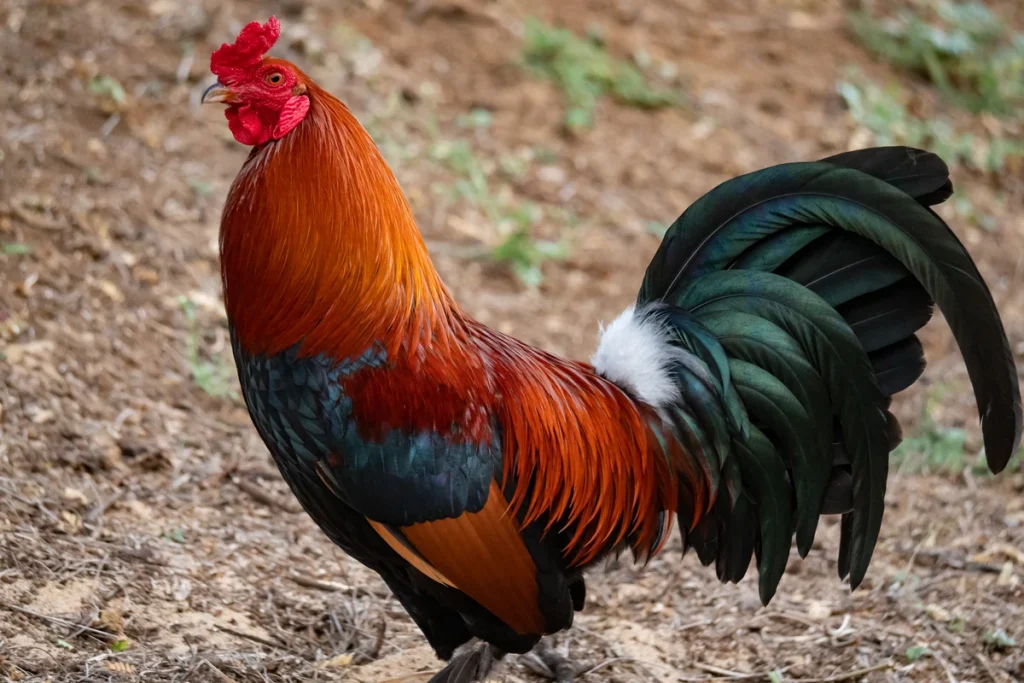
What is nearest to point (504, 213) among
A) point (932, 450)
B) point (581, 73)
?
point (581, 73)

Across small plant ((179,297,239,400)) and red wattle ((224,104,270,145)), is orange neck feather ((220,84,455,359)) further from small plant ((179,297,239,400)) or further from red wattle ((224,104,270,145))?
small plant ((179,297,239,400))

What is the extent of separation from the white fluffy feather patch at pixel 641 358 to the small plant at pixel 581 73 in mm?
4585

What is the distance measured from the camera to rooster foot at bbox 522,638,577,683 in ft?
13.0

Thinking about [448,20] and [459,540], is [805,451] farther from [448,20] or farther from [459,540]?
[448,20]

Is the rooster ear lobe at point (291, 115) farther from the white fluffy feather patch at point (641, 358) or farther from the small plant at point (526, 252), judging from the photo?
the small plant at point (526, 252)

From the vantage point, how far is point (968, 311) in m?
3.09

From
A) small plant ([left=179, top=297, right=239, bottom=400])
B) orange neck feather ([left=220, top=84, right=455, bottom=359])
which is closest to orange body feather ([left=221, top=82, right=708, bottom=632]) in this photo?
orange neck feather ([left=220, top=84, right=455, bottom=359])

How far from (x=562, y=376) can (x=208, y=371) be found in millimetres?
2317

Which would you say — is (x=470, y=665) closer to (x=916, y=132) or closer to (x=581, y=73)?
(x=581, y=73)

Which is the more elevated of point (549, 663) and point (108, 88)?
point (108, 88)

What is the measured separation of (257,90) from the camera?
3.31 m

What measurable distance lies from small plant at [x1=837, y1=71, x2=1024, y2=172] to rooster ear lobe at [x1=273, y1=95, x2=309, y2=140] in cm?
633

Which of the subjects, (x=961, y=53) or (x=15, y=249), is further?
(x=961, y=53)

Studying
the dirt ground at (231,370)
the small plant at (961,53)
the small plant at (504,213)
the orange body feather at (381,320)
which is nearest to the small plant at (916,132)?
the dirt ground at (231,370)
